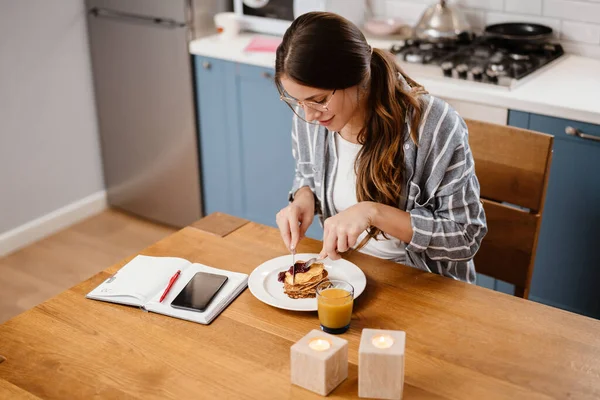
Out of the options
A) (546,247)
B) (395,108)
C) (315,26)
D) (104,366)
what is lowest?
(546,247)

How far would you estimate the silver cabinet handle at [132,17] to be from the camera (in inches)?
127

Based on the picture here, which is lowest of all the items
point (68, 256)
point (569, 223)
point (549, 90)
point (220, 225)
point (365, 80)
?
point (68, 256)

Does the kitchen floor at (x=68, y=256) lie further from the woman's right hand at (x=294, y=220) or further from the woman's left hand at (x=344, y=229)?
the woman's left hand at (x=344, y=229)

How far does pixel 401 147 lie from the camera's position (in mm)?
1772

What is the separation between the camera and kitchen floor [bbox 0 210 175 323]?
3.15 metres

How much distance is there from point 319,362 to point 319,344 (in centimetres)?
6

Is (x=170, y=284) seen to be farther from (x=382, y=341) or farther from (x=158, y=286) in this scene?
(x=382, y=341)

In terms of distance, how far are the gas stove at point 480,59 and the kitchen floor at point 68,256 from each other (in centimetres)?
147

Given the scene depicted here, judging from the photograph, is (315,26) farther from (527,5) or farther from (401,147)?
(527,5)

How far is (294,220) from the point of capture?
→ 1.74 metres

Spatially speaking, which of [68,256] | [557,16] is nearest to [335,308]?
[557,16]

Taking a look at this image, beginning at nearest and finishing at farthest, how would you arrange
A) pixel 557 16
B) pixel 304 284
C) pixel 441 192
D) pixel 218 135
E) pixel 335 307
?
pixel 335 307 < pixel 304 284 < pixel 441 192 < pixel 557 16 < pixel 218 135

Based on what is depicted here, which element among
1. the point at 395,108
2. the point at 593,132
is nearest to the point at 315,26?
the point at 395,108

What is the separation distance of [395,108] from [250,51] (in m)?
1.48
